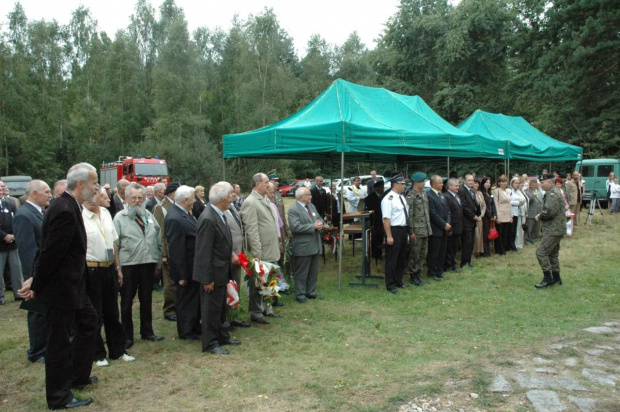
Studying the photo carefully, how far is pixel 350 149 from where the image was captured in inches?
307

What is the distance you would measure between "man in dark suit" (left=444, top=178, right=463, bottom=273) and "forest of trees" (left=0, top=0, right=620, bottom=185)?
703 inches

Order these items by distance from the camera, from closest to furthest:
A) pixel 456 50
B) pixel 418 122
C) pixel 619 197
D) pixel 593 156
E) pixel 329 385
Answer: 1. pixel 329 385
2. pixel 418 122
3. pixel 619 197
4. pixel 593 156
5. pixel 456 50

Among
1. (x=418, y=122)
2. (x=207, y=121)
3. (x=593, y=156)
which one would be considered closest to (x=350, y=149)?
(x=418, y=122)

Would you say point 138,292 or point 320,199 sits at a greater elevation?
point 320,199

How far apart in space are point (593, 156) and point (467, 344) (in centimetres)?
2595

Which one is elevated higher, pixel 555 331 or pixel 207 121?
pixel 207 121

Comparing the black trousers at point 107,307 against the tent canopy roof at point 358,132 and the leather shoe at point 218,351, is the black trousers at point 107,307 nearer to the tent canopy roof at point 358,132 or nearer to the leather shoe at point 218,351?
the leather shoe at point 218,351

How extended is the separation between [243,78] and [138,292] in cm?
3610

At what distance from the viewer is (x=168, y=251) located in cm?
572

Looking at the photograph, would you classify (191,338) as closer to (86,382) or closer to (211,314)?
(211,314)

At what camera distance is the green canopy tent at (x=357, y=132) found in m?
7.82

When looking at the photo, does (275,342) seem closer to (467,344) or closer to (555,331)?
(467,344)

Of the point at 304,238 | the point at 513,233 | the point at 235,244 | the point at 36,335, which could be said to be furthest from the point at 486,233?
the point at 36,335

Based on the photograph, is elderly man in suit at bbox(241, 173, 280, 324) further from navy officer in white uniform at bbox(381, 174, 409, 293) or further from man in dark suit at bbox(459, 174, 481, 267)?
man in dark suit at bbox(459, 174, 481, 267)
